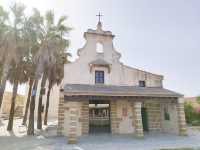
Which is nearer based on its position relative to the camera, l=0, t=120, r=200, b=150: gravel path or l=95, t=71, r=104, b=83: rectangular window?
l=0, t=120, r=200, b=150: gravel path

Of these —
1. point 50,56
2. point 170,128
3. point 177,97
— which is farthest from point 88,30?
point 170,128

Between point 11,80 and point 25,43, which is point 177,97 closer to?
point 25,43

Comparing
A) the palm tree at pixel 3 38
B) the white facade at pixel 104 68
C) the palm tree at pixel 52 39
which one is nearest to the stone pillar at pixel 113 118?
the white facade at pixel 104 68

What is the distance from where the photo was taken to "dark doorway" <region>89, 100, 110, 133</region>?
17188 millimetres

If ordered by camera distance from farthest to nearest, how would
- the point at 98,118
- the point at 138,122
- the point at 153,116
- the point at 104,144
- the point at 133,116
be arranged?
1. the point at 153,116
2. the point at 98,118
3. the point at 133,116
4. the point at 138,122
5. the point at 104,144

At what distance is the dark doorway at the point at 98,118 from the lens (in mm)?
17188

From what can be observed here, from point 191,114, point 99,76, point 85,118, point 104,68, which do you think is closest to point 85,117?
point 85,118

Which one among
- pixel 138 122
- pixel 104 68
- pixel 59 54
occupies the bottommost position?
pixel 138 122

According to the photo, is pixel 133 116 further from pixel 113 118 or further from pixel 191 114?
pixel 191 114

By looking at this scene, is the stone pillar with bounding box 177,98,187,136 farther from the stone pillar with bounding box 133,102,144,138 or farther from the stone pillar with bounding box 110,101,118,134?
the stone pillar with bounding box 110,101,118,134

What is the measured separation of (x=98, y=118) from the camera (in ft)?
57.2

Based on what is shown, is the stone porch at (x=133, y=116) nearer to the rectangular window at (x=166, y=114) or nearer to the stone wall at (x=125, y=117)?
the stone wall at (x=125, y=117)

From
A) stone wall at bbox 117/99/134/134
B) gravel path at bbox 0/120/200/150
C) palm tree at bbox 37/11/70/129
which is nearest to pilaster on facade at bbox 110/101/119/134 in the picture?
stone wall at bbox 117/99/134/134

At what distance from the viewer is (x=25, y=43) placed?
1719cm
